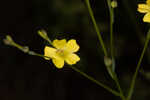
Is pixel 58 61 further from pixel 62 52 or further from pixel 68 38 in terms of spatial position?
pixel 68 38

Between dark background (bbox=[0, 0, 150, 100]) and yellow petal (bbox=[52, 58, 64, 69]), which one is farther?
dark background (bbox=[0, 0, 150, 100])

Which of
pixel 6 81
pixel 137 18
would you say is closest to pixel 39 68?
pixel 6 81

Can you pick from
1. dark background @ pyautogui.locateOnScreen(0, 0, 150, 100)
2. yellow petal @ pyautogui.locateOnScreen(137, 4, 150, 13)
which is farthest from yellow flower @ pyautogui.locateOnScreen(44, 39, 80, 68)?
dark background @ pyautogui.locateOnScreen(0, 0, 150, 100)

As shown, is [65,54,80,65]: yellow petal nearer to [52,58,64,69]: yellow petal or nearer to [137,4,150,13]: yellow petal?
[52,58,64,69]: yellow petal

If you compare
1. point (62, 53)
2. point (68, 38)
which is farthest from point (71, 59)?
point (68, 38)

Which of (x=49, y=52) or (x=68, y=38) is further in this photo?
(x=68, y=38)

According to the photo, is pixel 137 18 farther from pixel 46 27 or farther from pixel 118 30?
pixel 46 27

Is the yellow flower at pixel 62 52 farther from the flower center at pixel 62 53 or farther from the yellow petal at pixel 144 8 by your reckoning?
the yellow petal at pixel 144 8
